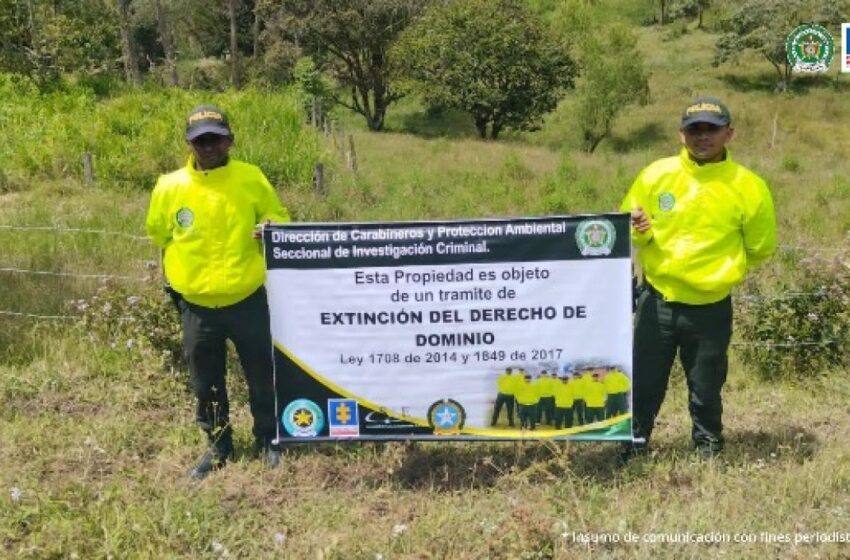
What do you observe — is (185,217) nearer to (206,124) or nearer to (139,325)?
(206,124)

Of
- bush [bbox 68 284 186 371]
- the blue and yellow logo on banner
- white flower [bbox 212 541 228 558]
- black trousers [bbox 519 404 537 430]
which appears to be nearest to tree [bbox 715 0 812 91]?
bush [bbox 68 284 186 371]

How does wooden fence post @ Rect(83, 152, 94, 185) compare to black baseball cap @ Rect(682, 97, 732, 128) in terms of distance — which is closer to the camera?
black baseball cap @ Rect(682, 97, 732, 128)

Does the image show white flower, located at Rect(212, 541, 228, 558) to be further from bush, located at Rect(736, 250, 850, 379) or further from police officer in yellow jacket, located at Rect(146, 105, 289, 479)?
bush, located at Rect(736, 250, 850, 379)

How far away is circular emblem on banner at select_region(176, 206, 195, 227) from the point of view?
3.87 m

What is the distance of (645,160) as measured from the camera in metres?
25.3

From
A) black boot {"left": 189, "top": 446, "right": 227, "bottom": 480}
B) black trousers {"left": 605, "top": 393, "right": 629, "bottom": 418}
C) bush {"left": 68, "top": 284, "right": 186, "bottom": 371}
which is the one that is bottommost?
black boot {"left": 189, "top": 446, "right": 227, "bottom": 480}

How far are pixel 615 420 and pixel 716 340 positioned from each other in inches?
23.8

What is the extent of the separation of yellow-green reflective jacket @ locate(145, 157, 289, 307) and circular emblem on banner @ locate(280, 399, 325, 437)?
600 mm

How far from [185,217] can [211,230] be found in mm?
145

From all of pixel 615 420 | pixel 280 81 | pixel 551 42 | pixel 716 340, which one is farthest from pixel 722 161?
pixel 280 81

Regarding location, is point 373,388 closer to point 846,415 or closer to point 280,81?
point 846,415

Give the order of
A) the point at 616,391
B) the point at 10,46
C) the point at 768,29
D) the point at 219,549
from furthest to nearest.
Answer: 1. the point at 768,29
2. the point at 10,46
3. the point at 616,391
4. the point at 219,549

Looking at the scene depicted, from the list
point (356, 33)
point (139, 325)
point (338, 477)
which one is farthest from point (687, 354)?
point (356, 33)

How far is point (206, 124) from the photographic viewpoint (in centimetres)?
379
